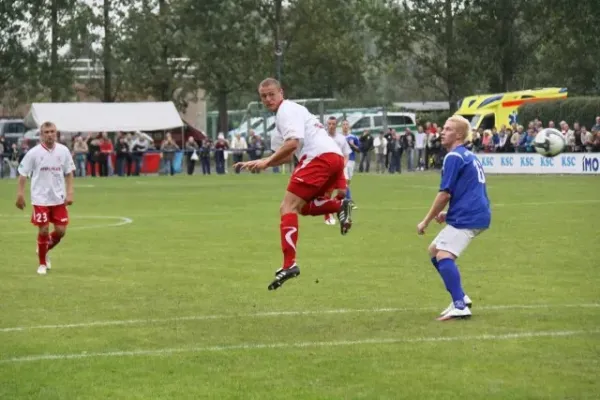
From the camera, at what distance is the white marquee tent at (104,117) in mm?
57281

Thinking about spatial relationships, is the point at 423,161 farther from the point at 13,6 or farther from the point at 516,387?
the point at 516,387

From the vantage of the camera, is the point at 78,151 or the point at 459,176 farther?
the point at 78,151

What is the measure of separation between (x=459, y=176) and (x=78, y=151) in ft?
139

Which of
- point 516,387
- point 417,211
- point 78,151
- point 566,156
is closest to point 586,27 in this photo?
point 566,156

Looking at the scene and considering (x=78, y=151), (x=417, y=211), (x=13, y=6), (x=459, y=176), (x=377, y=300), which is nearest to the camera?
(x=459, y=176)

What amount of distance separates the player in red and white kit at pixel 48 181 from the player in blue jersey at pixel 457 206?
6.38m

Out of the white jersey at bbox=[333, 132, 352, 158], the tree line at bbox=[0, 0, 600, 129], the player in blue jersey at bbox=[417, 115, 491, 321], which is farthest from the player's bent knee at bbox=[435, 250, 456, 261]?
the tree line at bbox=[0, 0, 600, 129]

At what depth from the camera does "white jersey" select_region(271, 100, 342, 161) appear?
12.7 meters

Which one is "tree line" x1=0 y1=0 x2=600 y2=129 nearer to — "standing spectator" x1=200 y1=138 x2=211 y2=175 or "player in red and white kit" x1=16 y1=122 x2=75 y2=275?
"standing spectator" x1=200 y1=138 x2=211 y2=175

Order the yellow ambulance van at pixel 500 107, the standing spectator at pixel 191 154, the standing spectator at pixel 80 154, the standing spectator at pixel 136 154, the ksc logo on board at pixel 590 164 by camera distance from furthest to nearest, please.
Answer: the yellow ambulance van at pixel 500 107 < the standing spectator at pixel 191 154 < the standing spectator at pixel 136 154 < the standing spectator at pixel 80 154 < the ksc logo on board at pixel 590 164

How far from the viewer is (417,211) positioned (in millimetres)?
28359

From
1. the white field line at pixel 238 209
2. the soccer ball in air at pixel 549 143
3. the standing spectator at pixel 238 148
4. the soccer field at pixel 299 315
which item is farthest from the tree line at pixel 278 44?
the soccer ball in air at pixel 549 143

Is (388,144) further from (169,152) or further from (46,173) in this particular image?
(46,173)

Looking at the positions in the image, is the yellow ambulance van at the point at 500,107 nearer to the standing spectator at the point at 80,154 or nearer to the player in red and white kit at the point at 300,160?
the standing spectator at the point at 80,154
